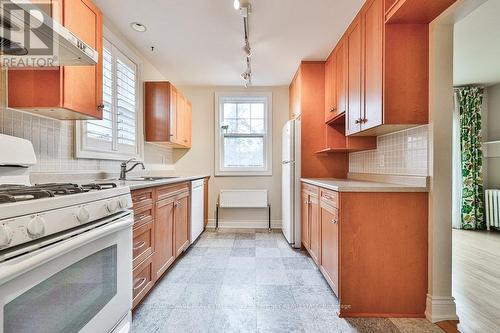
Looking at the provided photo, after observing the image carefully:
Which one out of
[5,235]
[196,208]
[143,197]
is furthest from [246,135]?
[5,235]

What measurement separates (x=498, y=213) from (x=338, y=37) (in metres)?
3.76

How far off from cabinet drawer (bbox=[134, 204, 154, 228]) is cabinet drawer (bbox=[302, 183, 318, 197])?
1.51 meters

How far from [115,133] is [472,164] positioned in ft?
17.0

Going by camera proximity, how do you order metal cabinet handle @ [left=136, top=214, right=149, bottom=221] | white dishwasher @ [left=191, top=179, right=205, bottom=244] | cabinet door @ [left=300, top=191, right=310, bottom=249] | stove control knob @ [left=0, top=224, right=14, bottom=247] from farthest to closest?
white dishwasher @ [left=191, top=179, right=205, bottom=244]
cabinet door @ [left=300, top=191, right=310, bottom=249]
metal cabinet handle @ [left=136, top=214, right=149, bottom=221]
stove control knob @ [left=0, top=224, right=14, bottom=247]

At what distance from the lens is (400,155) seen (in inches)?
85.5

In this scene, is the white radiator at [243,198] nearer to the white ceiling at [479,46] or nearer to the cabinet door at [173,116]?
the cabinet door at [173,116]

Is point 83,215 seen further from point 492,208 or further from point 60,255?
point 492,208

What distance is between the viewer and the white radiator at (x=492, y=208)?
3.95 meters

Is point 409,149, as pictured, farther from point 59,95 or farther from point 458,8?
point 59,95

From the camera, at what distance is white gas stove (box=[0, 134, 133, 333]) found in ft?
2.36

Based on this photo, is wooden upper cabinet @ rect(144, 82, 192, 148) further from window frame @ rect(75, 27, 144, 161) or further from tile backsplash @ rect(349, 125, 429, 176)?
tile backsplash @ rect(349, 125, 429, 176)

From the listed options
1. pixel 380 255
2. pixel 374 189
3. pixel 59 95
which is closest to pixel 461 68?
pixel 374 189

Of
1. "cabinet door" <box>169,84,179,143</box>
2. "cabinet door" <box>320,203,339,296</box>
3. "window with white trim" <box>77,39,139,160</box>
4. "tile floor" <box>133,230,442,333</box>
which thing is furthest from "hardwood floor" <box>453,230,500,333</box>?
"cabinet door" <box>169,84,179,143</box>

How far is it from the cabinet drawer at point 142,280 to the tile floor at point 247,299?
12 cm
